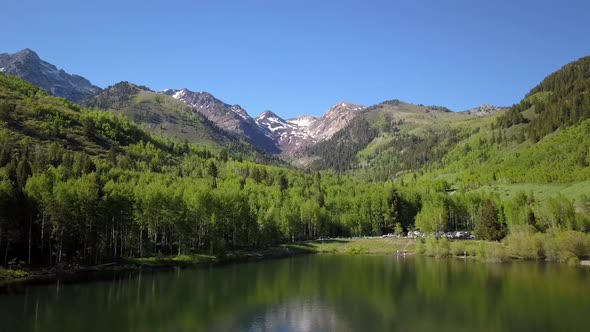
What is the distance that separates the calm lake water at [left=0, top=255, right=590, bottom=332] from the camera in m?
53.4

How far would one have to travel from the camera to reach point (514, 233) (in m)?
128

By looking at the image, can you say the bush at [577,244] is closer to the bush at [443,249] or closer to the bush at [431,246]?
the bush at [443,249]

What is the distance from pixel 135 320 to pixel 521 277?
73.8 meters

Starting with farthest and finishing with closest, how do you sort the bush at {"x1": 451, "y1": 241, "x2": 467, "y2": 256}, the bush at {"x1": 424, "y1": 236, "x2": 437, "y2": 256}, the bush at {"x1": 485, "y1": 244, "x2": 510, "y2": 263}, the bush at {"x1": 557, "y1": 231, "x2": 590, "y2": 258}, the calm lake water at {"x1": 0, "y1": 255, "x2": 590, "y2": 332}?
1. the bush at {"x1": 424, "y1": 236, "x2": 437, "y2": 256}
2. the bush at {"x1": 451, "y1": 241, "x2": 467, "y2": 256}
3. the bush at {"x1": 485, "y1": 244, "x2": 510, "y2": 263}
4. the bush at {"x1": 557, "y1": 231, "x2": 590, "y2": 258}
5. the calm lake water at {"x1": 0, "y1": 255, "x2": 590, "y2": 332}

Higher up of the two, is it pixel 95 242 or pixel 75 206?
pixel 75 206

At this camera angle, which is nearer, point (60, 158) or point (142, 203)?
point (142, 203)

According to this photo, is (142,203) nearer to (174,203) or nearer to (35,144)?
(174,203)

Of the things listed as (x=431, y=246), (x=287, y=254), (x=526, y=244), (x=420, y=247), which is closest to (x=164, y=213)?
(x=287, y=254)

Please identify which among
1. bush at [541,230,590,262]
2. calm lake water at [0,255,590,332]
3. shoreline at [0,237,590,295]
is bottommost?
calm lake water at [0,255,590,332]

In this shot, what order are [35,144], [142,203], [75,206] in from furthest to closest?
[35,144] → [142,203] → [75,206]

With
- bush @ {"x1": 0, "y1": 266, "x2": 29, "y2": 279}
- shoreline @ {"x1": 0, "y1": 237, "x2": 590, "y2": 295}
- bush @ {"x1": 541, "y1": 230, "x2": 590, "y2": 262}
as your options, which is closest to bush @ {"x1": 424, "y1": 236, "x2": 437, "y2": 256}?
shoreline @ {"x1": 0, "y1": 237, "x2": 590, "y2": 295}

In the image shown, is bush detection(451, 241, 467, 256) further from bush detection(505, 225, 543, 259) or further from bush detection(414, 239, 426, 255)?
bush detection(505, 225, 543, 259)

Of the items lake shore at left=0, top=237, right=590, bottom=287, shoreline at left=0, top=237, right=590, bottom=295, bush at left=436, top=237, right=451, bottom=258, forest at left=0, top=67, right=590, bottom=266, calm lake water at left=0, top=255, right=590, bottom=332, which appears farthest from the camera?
bush at left=436, top=237, right=451, bottom=258

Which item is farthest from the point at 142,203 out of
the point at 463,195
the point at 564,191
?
the point at 564,191
